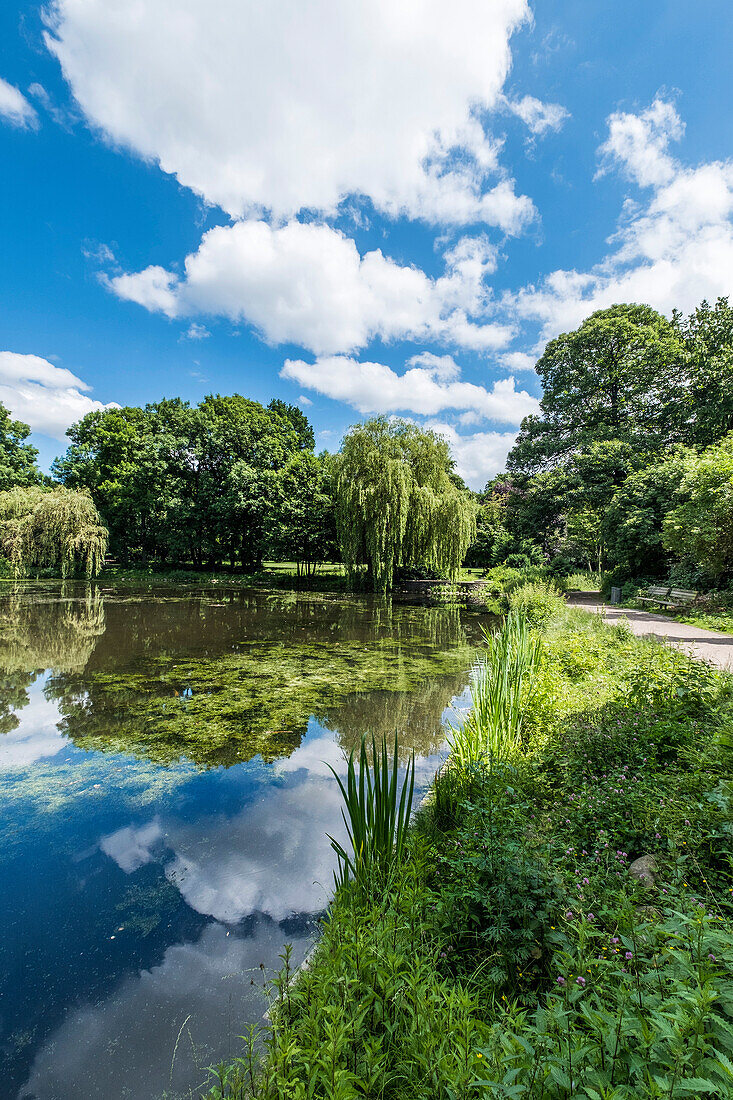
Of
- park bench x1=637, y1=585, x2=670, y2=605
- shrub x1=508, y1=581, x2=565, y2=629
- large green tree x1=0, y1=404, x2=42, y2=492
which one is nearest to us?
shrub x1=508, y1=581, x2=565, y2=629

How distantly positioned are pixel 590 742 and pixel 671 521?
32.9 ft

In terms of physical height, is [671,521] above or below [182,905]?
above

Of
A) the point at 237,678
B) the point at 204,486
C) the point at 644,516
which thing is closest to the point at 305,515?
the point at 204,486

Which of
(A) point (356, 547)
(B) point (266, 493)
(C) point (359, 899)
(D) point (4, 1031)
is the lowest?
(D) point (4, 1031)

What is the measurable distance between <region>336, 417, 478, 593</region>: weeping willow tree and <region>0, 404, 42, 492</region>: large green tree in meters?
23.4

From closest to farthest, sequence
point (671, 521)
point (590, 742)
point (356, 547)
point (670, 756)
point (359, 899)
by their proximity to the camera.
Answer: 1. point (359, 899)
2. point (670, 756)
3. point (590, 742)
4. point (671, 521)
5. point (356, 547)

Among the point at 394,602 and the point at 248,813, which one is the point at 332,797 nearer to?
the point at 248,813

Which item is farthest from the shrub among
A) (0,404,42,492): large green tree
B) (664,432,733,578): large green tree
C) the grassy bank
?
(0,404,42,492): large green tree

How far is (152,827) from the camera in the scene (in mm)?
3531

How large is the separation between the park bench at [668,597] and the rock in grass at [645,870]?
1117 centimetres

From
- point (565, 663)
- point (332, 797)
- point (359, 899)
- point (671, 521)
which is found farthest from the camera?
point (671, 521)

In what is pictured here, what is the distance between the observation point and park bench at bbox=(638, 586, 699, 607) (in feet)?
36.9

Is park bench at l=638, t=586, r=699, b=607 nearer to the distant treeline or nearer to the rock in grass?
the distant treeline

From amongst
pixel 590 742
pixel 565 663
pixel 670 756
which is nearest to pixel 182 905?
pixel 590 742
